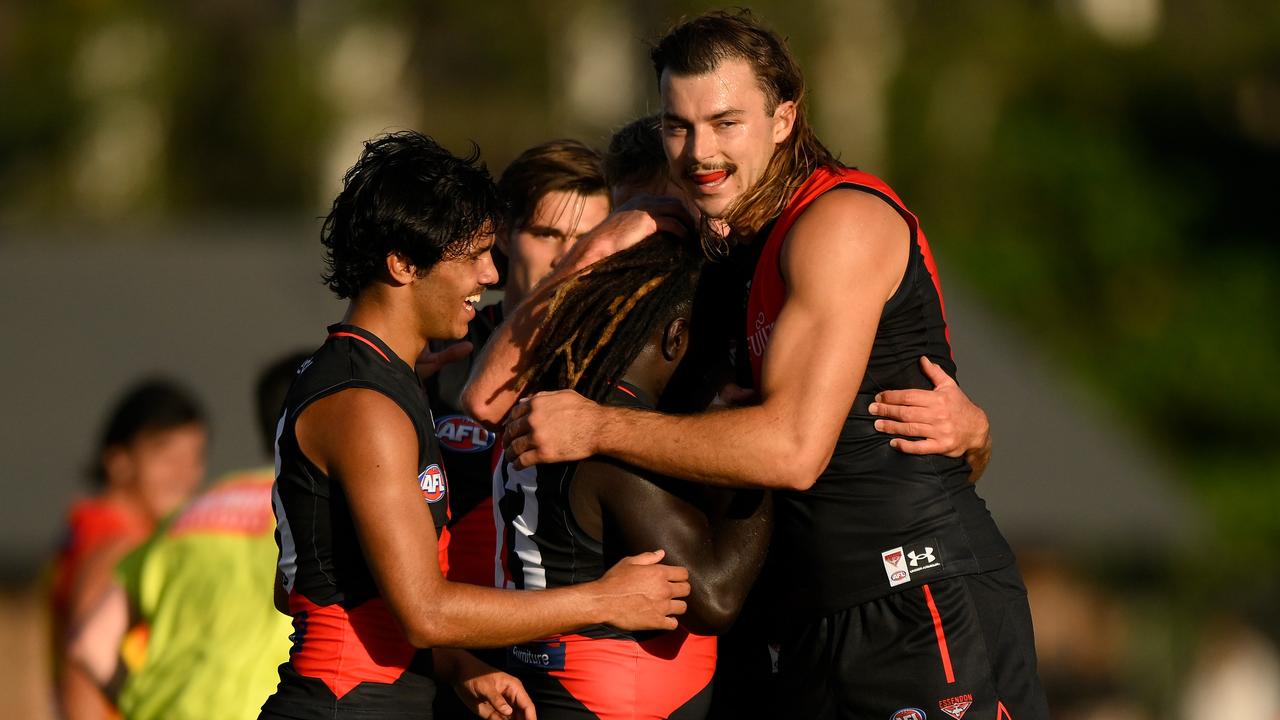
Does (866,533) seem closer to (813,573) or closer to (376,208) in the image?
(813,573)

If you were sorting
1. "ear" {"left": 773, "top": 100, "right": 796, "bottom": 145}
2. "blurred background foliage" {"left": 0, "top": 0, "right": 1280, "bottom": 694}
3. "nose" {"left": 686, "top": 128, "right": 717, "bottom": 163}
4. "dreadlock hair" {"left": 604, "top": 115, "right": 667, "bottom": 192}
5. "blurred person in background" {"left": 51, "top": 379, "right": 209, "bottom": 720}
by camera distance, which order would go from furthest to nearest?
"blurred background foliage" {"left": 0, "top": 0, "right": 1280, "bottom": 694} < "blurred person in background" {"left": 51, "top": 379, "right": 209, "bottom": 720} < "dreadlock hair" {"left": 604, "top": 115, "right": 667, "bottom": 192} < "ear" {"left": 773, "top": 100, "right": 796, "bottom": 145} < "nose" {"left": 686, "top": 128, "right": 717, "bottom": 163}

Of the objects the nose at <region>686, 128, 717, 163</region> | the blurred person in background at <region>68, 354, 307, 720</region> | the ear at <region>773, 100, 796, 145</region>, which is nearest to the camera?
the nose at <region>686, 128, 717, 163</region>

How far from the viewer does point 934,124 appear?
2822 centimetres

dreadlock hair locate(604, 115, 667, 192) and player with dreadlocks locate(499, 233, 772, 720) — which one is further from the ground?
dreadlock hair locate(604, 115, 667, 192)

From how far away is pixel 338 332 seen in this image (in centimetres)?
397

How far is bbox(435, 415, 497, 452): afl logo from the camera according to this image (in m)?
4.94

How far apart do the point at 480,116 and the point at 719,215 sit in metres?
28.0

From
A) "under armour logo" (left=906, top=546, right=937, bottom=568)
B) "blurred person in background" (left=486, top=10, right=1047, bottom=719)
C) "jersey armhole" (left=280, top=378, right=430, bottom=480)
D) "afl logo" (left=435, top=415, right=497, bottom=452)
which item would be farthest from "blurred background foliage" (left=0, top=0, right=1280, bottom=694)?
"jersey armhole" (left=280, top=378, right=430, bottom=480)

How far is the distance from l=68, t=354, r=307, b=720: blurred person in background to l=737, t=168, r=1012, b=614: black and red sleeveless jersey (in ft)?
6.68

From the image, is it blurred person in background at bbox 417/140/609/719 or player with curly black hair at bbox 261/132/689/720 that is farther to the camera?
blurred person in background at bbox 417/140/609/719

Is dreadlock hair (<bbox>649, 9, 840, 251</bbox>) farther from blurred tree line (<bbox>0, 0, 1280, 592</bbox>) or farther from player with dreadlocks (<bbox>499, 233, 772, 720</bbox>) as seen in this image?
blurred tree line (<bbox>0, 0, 1280, 592</bbox>)

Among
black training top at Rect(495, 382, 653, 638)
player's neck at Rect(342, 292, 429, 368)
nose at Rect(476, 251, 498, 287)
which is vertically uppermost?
nose at Rect(476, 251, 498, 287)

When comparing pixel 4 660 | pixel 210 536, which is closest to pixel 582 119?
pixel 4 660

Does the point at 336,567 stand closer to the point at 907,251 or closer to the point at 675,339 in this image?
the point at 675,339
